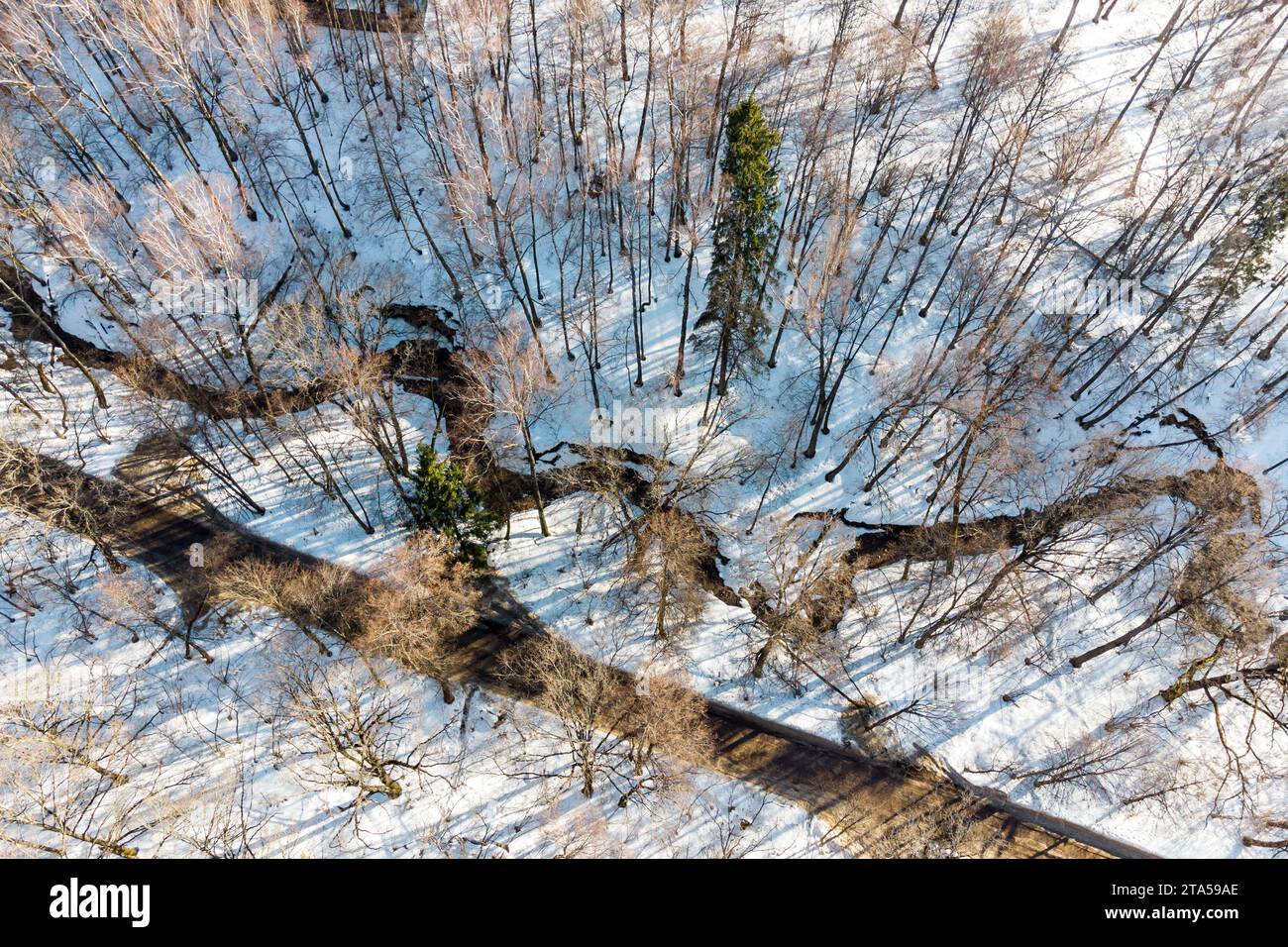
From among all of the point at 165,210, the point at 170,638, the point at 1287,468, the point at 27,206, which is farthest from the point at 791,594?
the point at 27,206

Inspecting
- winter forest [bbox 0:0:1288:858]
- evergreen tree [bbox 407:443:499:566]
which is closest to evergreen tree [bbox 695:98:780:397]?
winter forest [bbox 0:0:1288:858]

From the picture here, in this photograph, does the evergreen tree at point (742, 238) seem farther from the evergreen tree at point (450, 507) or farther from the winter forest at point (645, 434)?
the evergreen tree at point (450, 507)

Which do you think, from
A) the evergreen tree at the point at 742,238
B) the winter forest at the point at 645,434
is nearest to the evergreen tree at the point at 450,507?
the winter forest at the point at 645,434

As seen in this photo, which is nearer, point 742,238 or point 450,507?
point 742,238

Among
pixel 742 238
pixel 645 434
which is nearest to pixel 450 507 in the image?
pixel 645 434

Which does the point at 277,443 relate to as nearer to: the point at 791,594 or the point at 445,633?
the point at 445,633

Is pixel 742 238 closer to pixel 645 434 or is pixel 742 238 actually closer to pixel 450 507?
pixel 645 434
